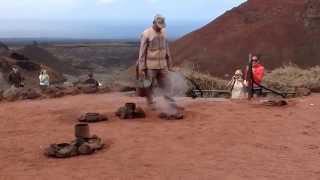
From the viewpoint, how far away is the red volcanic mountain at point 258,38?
28342mm

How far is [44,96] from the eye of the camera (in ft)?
39.4

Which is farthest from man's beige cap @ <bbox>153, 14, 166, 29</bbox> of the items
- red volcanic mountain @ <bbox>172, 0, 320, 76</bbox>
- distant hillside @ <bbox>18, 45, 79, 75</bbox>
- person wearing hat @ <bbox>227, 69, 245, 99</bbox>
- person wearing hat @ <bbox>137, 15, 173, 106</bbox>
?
distant hillside @ <bbox>18, 45, 79, 75</bbox>

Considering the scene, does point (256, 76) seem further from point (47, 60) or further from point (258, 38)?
point (47, 60)

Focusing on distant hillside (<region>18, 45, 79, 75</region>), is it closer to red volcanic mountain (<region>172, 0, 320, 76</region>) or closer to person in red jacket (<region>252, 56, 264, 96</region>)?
red volcanic mountain (<region>172, 0, 320, 76</region>)

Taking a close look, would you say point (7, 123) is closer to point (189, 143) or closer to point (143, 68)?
point (143, 68)

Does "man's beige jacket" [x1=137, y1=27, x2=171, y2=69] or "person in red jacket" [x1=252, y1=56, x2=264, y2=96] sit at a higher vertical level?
"man's beige jacket" [x1=137, y1=27, x2=171, y2=69]

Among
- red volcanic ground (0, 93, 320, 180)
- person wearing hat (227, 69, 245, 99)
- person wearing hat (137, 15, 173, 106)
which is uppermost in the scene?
person wearing hat (137, 15, 173, 106)

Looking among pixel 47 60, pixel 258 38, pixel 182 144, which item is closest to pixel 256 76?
pixel 182 144

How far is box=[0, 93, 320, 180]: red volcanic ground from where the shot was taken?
615 centimetres

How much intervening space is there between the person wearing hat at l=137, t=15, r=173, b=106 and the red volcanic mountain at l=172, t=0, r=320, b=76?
17.8 meters

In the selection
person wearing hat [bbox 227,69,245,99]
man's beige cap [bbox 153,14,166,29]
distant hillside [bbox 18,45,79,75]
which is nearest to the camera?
man's beige cap [bbox 153,14,166,29]

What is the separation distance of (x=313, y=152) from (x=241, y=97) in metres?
4.81

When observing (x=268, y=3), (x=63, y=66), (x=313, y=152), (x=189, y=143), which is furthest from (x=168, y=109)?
(x=63, y=66)

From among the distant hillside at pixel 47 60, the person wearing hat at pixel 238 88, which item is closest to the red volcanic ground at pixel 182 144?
the person wearing hat at pixel 238 88
